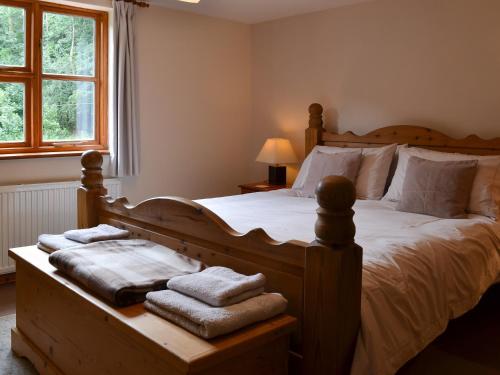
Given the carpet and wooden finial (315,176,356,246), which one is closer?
wooden finial (315,176,356,246)

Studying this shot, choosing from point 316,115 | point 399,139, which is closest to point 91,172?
point 316,115

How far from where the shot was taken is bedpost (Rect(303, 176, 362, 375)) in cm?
160

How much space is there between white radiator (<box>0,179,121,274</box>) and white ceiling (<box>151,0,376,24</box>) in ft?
5.66

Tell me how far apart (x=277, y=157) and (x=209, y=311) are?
2.97 m

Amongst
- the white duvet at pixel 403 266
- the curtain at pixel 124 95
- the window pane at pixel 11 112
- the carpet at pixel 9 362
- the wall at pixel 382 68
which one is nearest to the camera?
the white duvet at pixel 403 266

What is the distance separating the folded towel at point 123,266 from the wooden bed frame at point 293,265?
53 millimetres

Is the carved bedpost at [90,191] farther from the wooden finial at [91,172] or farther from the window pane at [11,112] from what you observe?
the window pane at [11,112]

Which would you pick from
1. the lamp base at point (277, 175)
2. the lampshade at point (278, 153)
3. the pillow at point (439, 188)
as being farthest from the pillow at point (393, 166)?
the lamp base at point (277, 175)

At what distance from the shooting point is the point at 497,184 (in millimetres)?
2996

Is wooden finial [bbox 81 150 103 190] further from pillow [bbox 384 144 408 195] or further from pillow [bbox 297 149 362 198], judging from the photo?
pillow [bbox 384 144 408 195]

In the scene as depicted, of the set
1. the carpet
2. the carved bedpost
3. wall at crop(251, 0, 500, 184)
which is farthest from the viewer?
wall at crop(251, 0, 500, 184)

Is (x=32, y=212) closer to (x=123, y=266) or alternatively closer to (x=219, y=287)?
(x=123, y=266)

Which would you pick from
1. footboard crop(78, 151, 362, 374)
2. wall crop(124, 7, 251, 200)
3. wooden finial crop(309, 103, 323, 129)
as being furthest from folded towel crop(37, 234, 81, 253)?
wooden finial crop(309, 103, 323, 129)

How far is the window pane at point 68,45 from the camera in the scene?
3.86 metres
